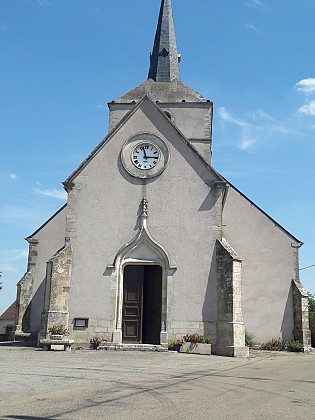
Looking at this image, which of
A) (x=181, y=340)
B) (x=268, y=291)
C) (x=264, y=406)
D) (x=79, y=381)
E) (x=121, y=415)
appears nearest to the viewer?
(x=121, y=415)

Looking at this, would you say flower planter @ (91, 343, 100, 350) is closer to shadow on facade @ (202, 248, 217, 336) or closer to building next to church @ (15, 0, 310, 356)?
building next to church @ (15, 0, 310, 356)

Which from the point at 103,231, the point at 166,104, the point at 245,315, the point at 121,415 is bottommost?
the point at 121,415

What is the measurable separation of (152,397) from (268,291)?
575 inches

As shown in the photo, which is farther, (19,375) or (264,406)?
(19,375)

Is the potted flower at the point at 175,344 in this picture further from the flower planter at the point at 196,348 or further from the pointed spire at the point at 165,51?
the pointed spire at the point at 165,51

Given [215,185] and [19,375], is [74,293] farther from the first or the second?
[19,375]

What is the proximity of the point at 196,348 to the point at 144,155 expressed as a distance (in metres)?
7.53

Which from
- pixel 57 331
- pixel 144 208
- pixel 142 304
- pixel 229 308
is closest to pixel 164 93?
pixel 144 208

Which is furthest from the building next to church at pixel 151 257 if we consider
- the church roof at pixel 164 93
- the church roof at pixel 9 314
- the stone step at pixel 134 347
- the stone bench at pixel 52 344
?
the church roof at pixel 9 314

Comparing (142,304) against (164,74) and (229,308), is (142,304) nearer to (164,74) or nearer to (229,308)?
(229,308)

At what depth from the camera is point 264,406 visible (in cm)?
665

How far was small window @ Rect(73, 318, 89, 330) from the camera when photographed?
56.7 ft

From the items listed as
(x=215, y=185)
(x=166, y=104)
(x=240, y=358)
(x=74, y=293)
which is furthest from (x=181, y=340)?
(x=166, y=104)

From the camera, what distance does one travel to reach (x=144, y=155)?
742 inches
